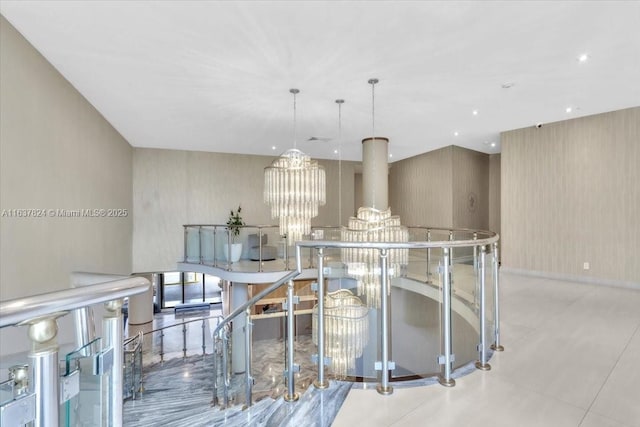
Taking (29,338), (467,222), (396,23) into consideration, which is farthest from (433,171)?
(29,338)

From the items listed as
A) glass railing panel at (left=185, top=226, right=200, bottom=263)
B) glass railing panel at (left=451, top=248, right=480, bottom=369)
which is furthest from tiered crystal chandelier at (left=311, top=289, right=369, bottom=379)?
glass railing panel at (left=185, top=226, right=200, bottom=263)

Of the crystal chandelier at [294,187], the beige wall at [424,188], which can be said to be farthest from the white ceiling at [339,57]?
the beige wall at [424,188]

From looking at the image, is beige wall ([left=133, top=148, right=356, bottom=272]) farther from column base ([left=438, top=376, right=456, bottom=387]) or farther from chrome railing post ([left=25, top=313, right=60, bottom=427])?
chrome railing post ([left=25, top=313, right=60, bottom=427])

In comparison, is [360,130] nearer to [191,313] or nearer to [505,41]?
[505,41]

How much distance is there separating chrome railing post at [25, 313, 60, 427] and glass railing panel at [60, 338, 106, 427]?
0.08 meters

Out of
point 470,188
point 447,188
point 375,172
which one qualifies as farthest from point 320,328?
point 470,188

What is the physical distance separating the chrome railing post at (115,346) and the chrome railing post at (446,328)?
2.14m

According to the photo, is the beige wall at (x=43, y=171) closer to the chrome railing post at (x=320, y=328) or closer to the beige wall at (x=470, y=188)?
the chrome railing post at (x=320, y=328)

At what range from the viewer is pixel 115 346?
42.4 inches

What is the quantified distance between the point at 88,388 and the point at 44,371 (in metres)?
0.30

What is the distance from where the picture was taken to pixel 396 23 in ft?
9.94

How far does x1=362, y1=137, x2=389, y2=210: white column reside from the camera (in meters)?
7.09

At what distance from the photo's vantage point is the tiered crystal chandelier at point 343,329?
7.80 feet

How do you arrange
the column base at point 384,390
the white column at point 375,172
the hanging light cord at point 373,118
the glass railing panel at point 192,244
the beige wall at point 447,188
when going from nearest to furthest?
1. the column base at point 384,390
2. the hanging light cord at point 373,118
3. the white column at point 375,172
4. the glass railing panel at point 192,244
5. the beige wall at point 447,188
